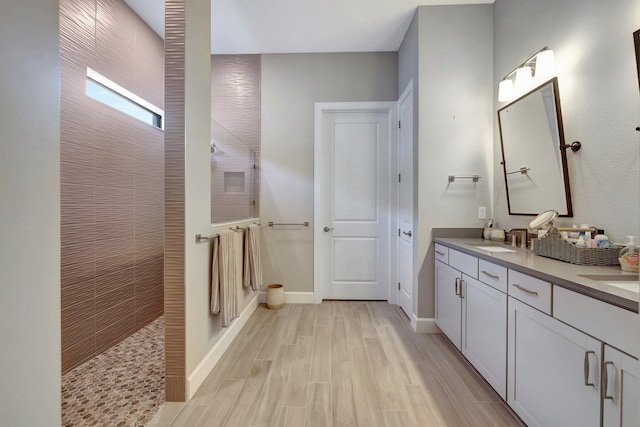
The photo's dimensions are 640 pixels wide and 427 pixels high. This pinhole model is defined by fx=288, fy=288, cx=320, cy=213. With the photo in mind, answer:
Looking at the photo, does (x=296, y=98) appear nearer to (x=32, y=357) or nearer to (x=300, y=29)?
(x=300, y=29)

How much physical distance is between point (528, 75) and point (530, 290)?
1.57 meters

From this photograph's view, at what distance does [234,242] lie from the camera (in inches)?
88.4

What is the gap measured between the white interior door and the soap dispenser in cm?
150

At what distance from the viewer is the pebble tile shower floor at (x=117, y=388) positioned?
4.97 ft

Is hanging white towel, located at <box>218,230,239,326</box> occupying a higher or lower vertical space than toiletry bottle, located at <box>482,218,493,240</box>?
lower

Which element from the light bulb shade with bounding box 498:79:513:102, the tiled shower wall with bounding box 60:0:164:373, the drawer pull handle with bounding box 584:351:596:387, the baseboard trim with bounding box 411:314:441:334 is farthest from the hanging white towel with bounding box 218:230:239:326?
the light bulb shade with bounding box 498:79:513:102

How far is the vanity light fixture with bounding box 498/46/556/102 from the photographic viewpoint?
1883mm

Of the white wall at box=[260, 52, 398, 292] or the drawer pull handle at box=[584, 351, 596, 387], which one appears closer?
the drawer pull handle at box=[584, 351, 596, 387]

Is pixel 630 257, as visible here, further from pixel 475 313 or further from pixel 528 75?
pixel 528 75

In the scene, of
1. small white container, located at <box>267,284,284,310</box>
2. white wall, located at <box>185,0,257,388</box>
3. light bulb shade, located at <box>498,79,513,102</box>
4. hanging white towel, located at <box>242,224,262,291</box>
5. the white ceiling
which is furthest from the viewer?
small white container, located at <box>267,284,284,310</box>

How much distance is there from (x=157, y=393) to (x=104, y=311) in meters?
0.86

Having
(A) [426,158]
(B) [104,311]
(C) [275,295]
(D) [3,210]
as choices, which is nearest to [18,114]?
(D) [3,210]

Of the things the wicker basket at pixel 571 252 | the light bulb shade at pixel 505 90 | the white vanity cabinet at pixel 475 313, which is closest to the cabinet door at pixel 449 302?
the white vanity cabinet at pixel 475 313

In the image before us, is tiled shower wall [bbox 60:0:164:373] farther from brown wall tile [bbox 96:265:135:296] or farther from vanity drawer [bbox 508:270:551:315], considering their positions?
vanity drawer [bbox 508:270:551:315]
